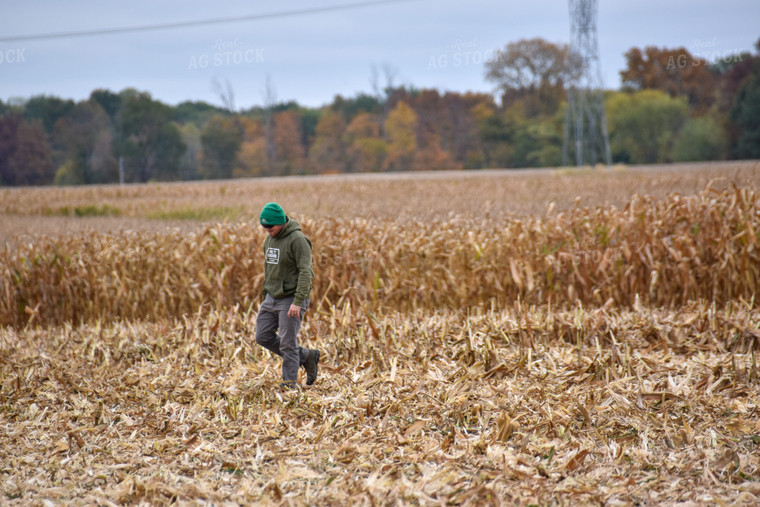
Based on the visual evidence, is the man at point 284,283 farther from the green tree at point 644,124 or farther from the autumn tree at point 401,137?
the green tree at point 644,124

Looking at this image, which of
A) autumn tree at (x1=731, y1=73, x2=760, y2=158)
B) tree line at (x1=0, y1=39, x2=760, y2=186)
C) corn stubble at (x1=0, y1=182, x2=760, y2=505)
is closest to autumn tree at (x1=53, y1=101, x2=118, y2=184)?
tree line at (x1=0, y1=39, x2=760, y2=186)

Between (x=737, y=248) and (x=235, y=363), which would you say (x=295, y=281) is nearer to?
(x=235, y=363)

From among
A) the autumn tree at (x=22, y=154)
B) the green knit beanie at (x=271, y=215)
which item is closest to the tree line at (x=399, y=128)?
the autumn tree at (x=22, y=154)

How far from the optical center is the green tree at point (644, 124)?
49281 millimetres

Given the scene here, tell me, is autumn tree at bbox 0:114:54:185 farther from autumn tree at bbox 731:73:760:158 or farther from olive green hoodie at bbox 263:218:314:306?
autumn tree at bbox 731:73:760:158

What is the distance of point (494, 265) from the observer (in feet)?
27.8

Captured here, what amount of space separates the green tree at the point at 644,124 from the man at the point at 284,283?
50218 mm

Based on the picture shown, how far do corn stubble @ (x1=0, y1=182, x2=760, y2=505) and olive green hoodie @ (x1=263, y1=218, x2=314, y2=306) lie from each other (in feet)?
2.99

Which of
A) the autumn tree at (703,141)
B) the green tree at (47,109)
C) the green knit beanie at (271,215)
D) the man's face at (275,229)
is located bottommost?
the man's face at (275,229)

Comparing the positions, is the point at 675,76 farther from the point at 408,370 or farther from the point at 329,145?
the point at 408,370

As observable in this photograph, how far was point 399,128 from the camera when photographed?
45.8 meters

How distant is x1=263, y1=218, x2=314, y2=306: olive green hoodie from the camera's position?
4.72m

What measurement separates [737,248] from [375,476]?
22.6ft

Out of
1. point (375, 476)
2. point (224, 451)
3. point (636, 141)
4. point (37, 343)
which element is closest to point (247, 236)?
point (37, 343)
